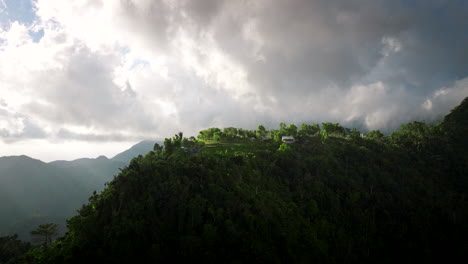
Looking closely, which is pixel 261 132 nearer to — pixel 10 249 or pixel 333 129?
pixel 333 129

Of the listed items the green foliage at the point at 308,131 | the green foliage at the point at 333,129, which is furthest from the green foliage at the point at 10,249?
the green foliage at the point at 333,129

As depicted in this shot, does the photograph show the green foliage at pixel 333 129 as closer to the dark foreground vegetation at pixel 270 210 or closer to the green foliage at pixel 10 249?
the dark foreground vegetation at pixel 270 210

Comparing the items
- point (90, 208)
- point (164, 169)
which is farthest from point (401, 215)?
point (90, 208)

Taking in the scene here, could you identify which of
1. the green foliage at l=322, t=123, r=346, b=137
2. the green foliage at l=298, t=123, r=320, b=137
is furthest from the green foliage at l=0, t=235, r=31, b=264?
the green foliage at l=322, t=123, r=346, b=137

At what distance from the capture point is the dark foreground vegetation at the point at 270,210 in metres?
62.2

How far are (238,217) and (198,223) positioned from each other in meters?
13.6

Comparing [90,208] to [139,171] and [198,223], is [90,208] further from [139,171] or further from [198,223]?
[198,223]

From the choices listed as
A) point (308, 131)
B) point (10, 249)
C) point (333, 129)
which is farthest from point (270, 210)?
point (333, 129)

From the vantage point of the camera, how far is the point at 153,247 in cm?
5866

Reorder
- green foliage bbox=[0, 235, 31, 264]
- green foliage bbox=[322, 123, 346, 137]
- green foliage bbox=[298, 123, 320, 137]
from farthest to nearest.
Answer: green foliage bbox=[322, 123, 346, 137], green foliage bbox=[298, 123, 320, 137], green foliage bbox=[0, 235, 31, 264]

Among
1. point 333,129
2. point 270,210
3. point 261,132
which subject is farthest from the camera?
point 333,129

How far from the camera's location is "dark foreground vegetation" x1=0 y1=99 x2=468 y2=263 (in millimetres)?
62156

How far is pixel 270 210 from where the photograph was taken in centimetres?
7781

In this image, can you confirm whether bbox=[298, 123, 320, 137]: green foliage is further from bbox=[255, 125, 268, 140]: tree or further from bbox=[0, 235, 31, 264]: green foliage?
bbox=[0, 235, 31, 264]: green foliage
